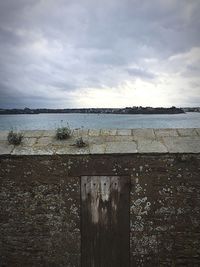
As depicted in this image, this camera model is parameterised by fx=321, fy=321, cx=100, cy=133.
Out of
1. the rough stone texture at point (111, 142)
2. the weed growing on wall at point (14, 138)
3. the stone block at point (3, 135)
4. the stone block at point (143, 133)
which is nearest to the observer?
the rough stone texture at point (111, 142)

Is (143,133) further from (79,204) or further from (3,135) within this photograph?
(3,135)

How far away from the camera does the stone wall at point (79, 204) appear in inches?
225

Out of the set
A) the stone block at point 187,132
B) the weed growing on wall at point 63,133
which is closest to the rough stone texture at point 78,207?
the weed growing on wall at point 63,133

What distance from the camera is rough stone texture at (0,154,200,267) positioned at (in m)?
5.70

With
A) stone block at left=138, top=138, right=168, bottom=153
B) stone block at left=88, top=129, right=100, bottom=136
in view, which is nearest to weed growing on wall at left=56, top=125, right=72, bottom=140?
stone block at left=88, top=129, right=100, bottom=136

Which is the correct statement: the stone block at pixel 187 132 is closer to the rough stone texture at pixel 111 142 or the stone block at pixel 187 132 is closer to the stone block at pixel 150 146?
the rough stone texture at pixel 111 142

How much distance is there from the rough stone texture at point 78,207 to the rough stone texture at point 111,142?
0.13 meters

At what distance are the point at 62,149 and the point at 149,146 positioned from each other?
5.27ft

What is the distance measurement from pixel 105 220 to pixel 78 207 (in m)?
0.56

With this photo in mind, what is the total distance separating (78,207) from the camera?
586 centimetres

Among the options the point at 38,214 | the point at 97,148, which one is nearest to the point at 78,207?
the point at 38,214

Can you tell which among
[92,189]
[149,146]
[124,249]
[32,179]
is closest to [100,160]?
[92,189]

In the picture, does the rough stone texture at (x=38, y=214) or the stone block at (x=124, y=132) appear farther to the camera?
the stone block at (x=124, y=132)

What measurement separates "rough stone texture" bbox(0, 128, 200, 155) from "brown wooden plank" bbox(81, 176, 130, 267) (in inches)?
22.4
